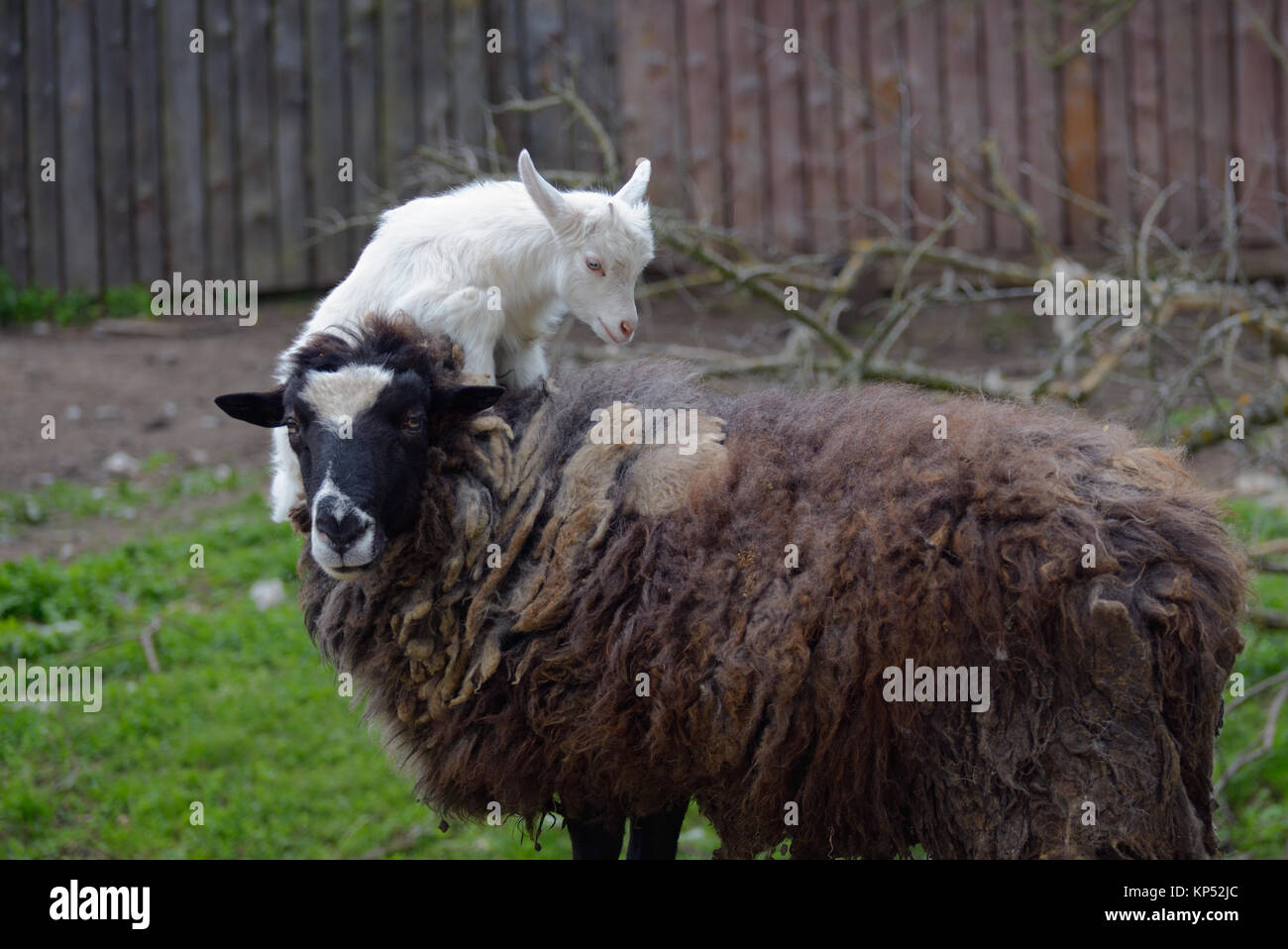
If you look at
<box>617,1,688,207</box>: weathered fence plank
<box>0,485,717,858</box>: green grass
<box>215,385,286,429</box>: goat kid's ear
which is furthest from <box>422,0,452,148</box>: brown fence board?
<box>215,385,286,429</box>: goat kid's ear

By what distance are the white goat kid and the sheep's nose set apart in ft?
2.30

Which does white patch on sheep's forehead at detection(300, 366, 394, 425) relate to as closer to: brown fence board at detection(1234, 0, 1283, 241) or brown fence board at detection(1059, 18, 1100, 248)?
brown fence board at detection(1059, 18, 1100, 248)

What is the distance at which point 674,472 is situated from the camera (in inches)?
172

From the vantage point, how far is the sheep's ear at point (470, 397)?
172 inches

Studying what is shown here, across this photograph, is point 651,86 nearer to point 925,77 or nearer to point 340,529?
point 925,77

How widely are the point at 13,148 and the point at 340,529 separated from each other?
34.5ft

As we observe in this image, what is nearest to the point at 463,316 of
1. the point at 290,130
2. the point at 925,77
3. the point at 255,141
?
the point at 290,130

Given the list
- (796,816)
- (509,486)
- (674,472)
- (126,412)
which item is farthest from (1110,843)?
(126,412)

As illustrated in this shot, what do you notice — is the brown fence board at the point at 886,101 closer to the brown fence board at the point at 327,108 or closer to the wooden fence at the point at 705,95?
the wooden fence at the point at 705,95

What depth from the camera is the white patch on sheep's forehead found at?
13.7ft

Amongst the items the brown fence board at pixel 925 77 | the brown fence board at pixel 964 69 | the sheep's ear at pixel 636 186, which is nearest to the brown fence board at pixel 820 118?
the brown fence board at pixel 925 77

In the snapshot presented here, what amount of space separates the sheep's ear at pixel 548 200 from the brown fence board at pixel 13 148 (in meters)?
9.64

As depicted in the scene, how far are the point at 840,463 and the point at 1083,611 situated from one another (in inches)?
35.7

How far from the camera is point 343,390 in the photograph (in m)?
4.19
